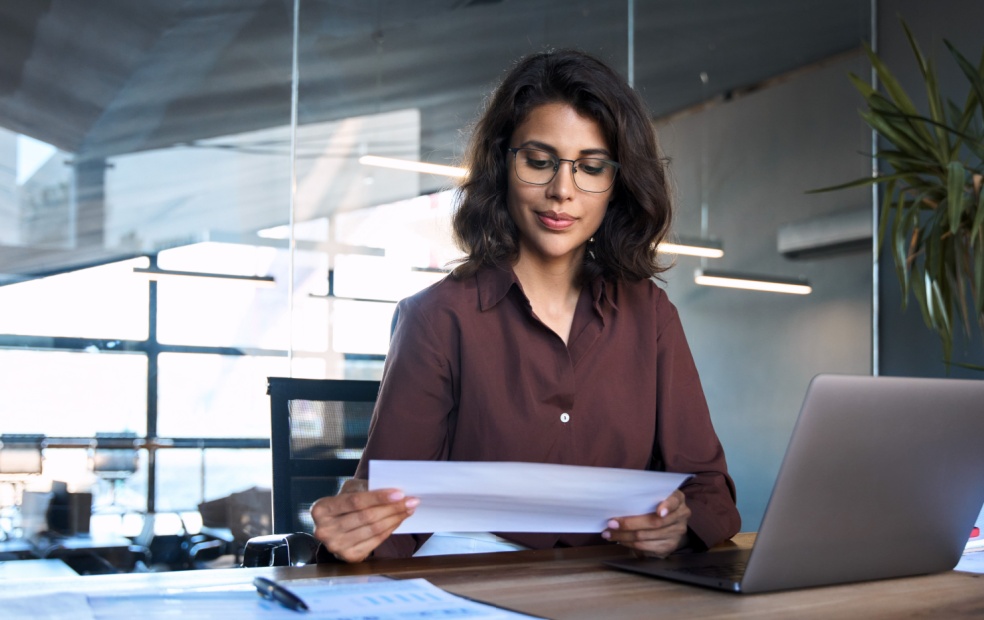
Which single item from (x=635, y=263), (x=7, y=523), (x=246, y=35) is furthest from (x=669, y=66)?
(x=7, y=523)

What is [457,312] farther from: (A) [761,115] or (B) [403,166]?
(A) [761,115]

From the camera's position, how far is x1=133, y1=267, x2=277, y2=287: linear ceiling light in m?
3.49

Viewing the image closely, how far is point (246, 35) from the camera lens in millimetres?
3734

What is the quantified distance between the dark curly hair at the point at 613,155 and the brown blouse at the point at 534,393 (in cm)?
9

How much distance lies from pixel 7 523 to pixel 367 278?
1.56 m

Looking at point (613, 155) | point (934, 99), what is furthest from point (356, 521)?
point (934, 99)

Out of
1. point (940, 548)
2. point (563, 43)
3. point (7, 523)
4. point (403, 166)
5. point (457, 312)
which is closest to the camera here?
point (940, 548)

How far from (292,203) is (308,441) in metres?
1.92

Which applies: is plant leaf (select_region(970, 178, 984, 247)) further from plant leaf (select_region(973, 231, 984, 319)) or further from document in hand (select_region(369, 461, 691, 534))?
document in hand (select_region(369, 461, 691, 534))

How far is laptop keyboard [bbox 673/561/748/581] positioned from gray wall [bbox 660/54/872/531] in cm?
362

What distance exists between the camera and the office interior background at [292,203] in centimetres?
335

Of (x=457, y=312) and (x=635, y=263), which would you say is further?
(x=635, y=263)

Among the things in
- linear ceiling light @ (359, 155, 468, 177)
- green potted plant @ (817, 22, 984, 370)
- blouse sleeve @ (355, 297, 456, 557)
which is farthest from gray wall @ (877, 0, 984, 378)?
blouse sleeve @ (355, 297, 456, 557)

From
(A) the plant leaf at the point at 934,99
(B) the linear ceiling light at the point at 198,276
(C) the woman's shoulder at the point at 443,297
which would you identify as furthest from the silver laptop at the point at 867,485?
(B) the linear ceiling light at the point at 198,276
